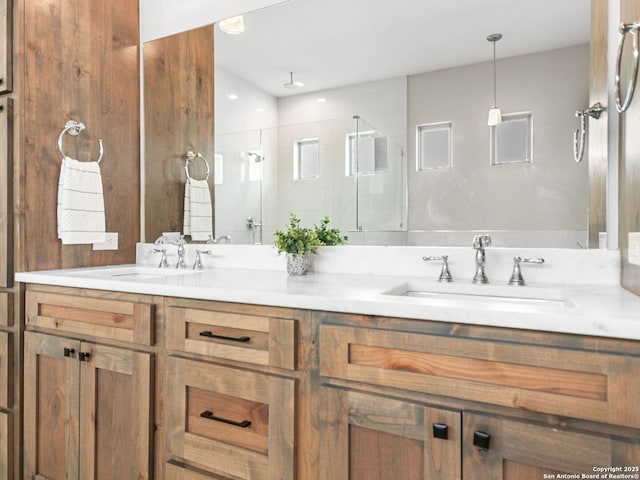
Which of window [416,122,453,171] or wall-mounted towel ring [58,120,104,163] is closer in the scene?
window [416,122,453,171]

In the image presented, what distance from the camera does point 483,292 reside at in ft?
4.47

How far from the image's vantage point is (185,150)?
7.39ft

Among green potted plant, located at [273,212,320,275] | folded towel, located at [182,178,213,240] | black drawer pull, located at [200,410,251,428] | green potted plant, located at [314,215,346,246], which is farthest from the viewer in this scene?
folded towel, located at [182,178,213,240]

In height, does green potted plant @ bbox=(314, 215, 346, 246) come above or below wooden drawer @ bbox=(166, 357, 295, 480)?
above

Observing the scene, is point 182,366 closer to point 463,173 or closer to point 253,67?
point 463,173

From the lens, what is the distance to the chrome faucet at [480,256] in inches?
56.5

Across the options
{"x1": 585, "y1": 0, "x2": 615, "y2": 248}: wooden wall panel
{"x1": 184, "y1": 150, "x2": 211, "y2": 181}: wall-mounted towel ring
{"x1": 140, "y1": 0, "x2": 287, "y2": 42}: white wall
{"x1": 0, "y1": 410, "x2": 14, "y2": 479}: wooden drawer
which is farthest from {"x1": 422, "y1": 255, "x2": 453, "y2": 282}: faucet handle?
{"x1": 0, "y1": 410, "x2": 14, "y2": 479}: wooden drawer

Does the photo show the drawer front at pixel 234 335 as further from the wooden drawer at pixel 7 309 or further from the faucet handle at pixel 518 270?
the wooden drawer at pixel 7 309

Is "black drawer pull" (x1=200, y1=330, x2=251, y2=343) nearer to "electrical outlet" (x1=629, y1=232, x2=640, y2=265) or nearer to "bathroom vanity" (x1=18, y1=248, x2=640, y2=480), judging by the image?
"bathroom vanity" (x1=18, y1=248, x2=640, y2=480)

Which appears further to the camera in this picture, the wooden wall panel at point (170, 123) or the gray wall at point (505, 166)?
the wooden wall panel at point (170, 123)

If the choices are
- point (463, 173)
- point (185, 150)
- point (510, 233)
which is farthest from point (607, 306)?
point (185, 150)

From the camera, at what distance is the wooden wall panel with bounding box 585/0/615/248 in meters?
1.38

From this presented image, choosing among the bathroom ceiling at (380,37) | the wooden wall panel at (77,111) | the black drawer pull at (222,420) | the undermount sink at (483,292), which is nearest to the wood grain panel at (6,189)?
the wooden wall panel at (77,111)

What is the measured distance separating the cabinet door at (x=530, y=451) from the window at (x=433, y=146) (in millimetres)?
950
